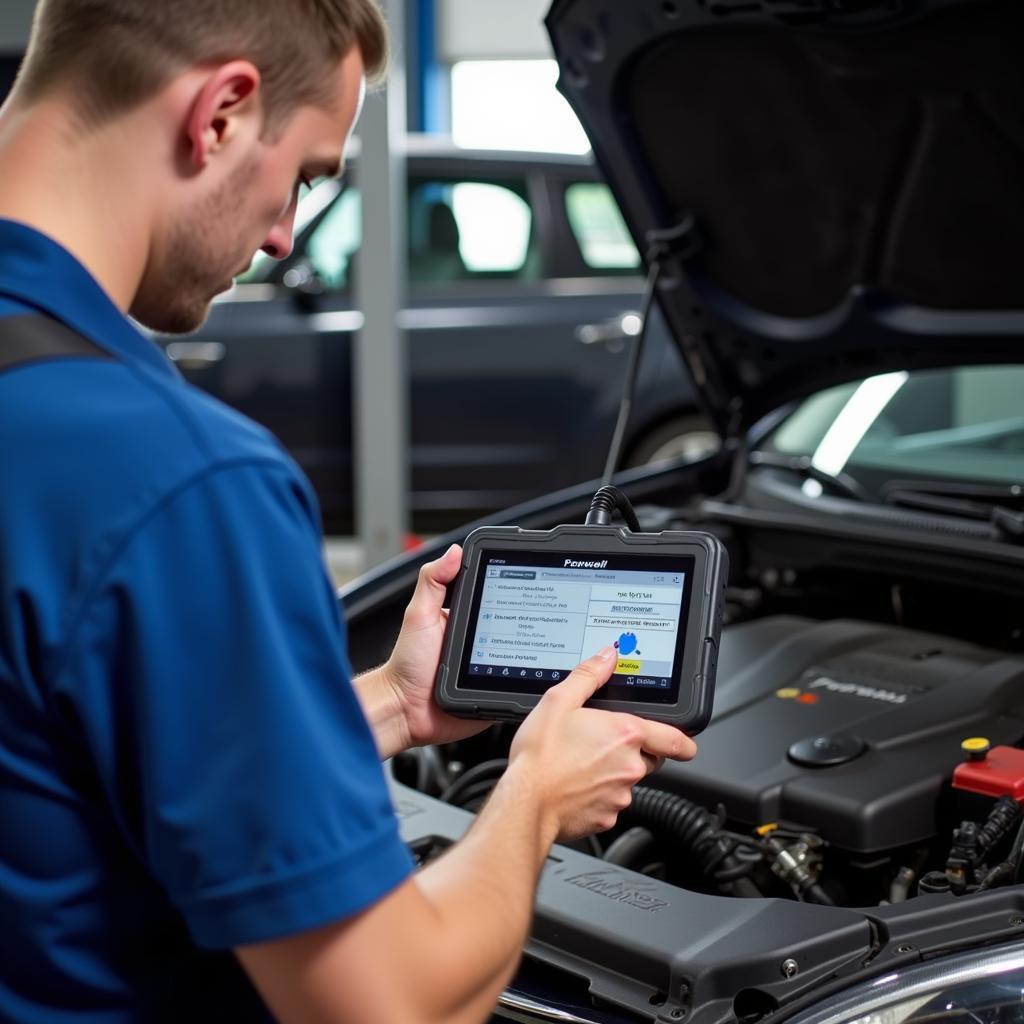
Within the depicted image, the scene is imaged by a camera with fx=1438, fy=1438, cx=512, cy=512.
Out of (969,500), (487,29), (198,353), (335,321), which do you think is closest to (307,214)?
(335,321)

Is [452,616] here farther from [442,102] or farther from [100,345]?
[442,102]

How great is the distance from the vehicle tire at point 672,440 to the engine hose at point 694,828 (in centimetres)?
369

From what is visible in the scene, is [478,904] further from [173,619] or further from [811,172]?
[811,172]

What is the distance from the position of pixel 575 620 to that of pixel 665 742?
0.81 feet

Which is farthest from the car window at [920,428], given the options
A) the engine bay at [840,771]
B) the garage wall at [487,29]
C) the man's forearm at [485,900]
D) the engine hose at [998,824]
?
the garage wall at [487,29]

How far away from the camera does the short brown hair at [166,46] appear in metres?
0.93

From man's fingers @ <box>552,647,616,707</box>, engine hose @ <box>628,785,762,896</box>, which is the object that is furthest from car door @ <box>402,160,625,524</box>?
man's fingers @ <box>552,647,616,707</box>

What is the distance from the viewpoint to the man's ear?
935 mm

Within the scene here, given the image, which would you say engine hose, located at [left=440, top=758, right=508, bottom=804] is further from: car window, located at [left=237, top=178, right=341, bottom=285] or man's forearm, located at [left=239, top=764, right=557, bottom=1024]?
car window, located at [left=237, top=178, right=341, bottom=285]

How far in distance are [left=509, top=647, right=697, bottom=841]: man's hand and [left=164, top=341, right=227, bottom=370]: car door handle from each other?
4106mm

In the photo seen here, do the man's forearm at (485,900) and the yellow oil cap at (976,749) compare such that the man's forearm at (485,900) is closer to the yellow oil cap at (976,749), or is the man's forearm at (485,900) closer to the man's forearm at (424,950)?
the man's forearm at (424,950)

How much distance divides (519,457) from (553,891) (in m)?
3.77

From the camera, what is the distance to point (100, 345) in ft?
3.00

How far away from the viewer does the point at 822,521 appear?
238 centimetres
